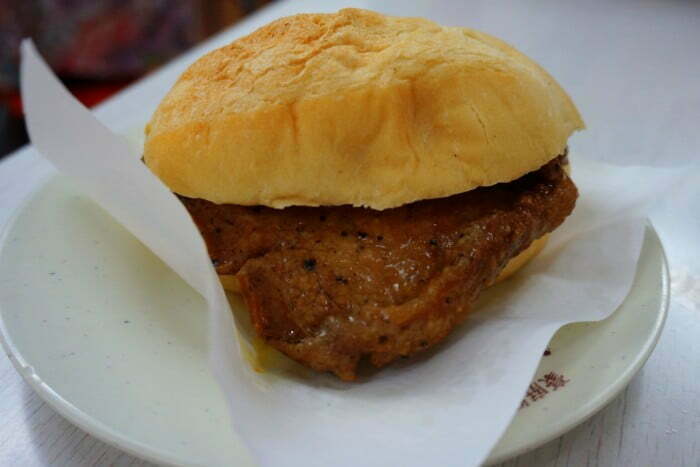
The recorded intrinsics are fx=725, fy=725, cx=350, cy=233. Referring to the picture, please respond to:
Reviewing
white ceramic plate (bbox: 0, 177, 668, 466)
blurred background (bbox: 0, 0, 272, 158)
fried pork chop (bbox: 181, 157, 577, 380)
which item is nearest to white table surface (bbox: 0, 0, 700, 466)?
white ceramic plate (bbox: 0, 177, 668, 466)

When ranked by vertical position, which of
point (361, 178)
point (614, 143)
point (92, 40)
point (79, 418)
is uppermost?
point (361, 178)

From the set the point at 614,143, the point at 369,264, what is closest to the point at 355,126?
the point at 369,264

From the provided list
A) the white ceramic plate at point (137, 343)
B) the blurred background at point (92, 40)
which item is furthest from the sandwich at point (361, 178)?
the blurred background at point (92, 40)

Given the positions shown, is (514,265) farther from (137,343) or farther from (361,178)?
(137,343)

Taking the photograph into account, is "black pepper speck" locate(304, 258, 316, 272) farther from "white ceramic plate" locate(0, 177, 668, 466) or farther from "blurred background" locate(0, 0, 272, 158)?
"blurred background" locate(0, 0, 272, 158)

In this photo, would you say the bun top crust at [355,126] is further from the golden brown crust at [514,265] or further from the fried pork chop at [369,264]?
the golden brown crust at [514,265]

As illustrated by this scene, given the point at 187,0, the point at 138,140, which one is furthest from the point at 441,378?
the point at 187,0
